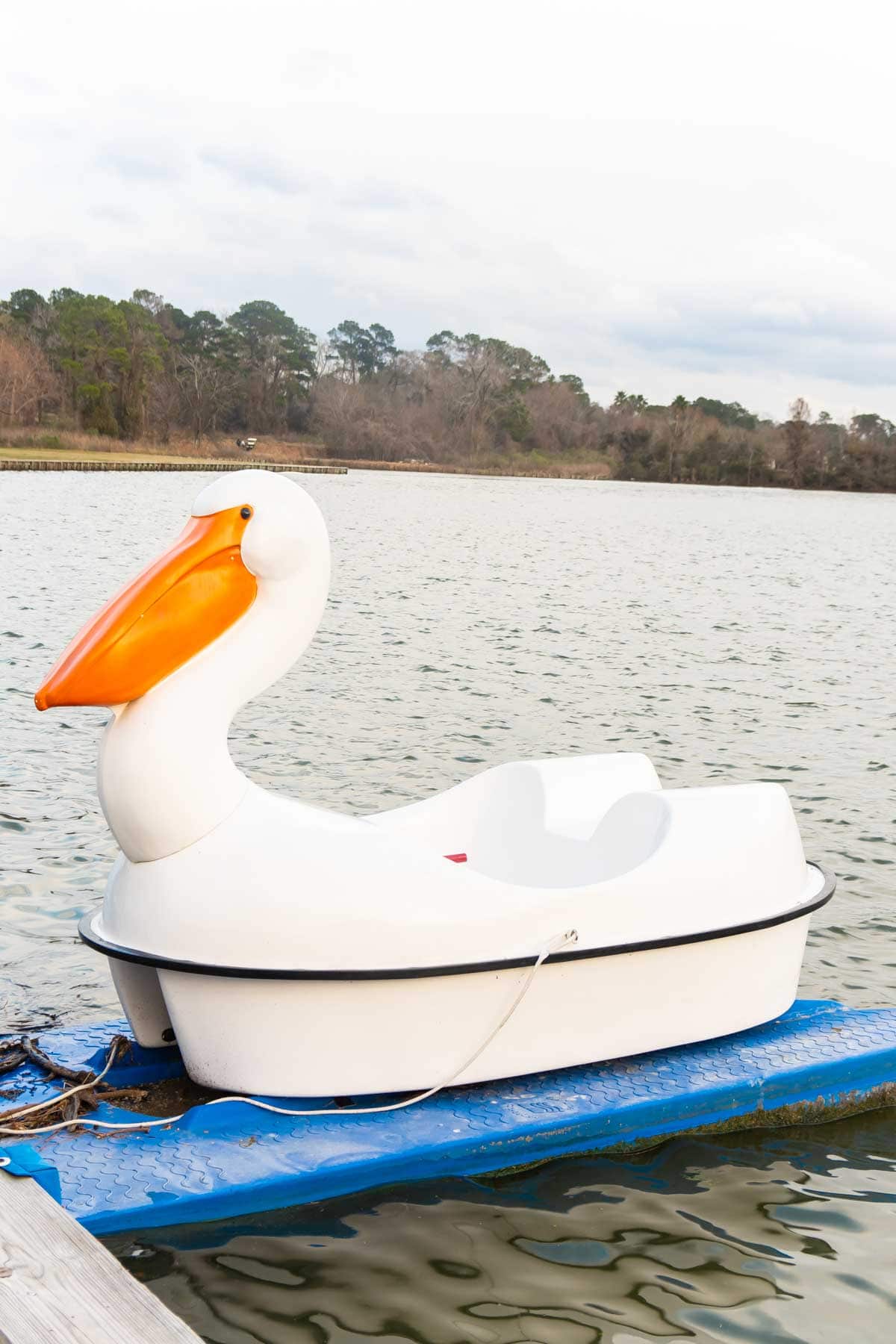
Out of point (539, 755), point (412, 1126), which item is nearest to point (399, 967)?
point (412, 1126)

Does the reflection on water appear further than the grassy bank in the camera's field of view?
No

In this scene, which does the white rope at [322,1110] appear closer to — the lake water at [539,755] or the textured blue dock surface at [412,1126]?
the textured blue dock surface at [412,1126]

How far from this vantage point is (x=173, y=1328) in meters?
2.56

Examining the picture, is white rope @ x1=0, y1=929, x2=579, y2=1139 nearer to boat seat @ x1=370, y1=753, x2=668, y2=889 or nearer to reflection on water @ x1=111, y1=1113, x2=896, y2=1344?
reflection on water @ x1=111, y1=1113, x2=896, y2=1344

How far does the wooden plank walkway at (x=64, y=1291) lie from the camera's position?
251 cm

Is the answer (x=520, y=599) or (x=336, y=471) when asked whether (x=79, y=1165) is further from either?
(x=336, y=471)

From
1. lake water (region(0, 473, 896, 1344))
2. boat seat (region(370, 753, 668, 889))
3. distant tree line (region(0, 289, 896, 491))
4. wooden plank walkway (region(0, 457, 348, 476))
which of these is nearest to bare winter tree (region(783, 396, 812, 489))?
distant tree line (region(0, 289, 896, 491))

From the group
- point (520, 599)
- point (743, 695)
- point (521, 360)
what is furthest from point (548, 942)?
point (521, 360)

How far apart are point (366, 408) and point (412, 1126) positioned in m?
84.2

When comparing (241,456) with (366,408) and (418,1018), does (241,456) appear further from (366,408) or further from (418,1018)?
(418,1018)

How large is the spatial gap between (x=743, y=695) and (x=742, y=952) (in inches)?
311

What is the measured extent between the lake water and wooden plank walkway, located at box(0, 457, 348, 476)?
21.4 metres

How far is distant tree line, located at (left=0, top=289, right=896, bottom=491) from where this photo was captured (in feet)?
221

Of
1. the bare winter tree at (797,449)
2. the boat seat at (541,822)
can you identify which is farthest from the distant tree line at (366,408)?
the boat seat at (541,822)
